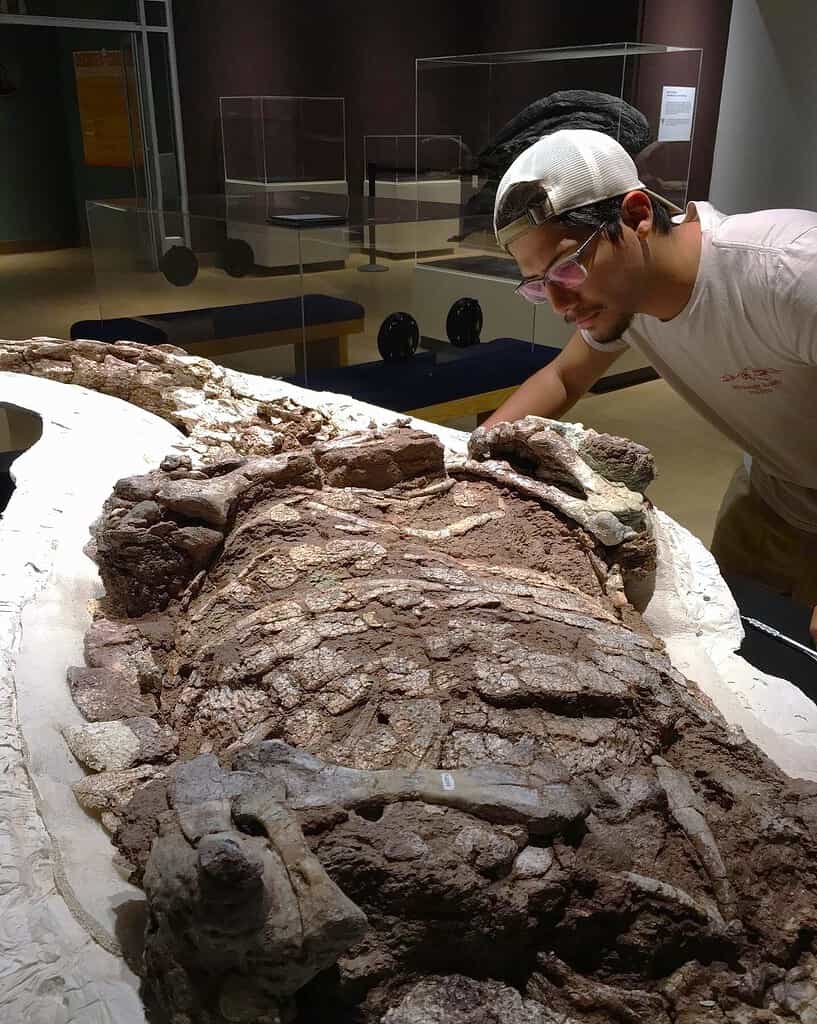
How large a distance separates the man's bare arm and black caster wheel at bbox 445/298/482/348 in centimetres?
161

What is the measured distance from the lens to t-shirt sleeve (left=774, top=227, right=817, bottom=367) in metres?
2.02

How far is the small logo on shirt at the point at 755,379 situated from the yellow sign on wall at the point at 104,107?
116 inches

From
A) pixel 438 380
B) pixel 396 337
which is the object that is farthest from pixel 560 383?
pixel 396 337

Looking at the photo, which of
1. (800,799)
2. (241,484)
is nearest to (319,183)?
(241,484)

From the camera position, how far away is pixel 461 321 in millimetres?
4535

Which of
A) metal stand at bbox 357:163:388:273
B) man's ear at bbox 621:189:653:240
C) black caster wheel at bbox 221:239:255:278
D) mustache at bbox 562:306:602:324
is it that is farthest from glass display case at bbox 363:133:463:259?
man's ear at bbox 621:189:653:240

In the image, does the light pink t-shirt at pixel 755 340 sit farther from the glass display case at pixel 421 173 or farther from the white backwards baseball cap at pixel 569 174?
the glass display case at pixel 421 173

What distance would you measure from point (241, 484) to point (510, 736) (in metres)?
1.03

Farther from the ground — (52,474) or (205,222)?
(205,222)

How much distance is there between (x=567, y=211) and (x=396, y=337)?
2.31m

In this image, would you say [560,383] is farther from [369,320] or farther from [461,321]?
[461,321]

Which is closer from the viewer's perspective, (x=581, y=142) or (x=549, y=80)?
(x=581, y=142)

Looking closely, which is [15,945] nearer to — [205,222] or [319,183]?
[205,222]

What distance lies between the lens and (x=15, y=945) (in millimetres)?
A: 1213
